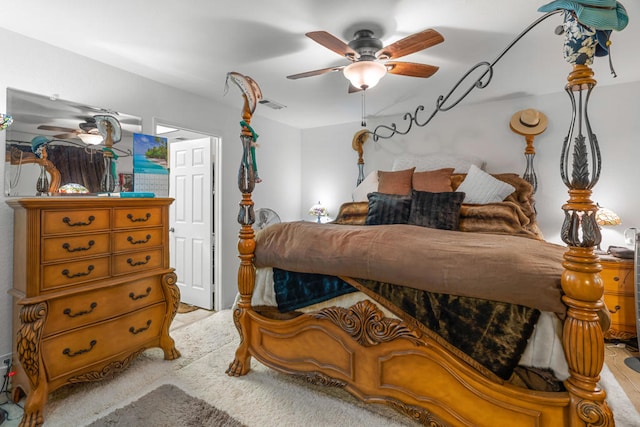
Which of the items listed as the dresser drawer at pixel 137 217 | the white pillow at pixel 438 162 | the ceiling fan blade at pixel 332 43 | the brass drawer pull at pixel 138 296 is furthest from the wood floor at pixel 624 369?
the dresser drawer at pixel 137 217

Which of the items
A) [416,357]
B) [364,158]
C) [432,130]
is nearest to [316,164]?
[364,158]

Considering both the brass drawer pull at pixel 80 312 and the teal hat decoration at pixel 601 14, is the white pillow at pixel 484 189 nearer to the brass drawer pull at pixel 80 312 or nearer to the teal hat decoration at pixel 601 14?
the teal hat decoration at pixel 601 14

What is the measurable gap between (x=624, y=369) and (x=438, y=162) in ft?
7.77

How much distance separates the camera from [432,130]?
12.5 feet

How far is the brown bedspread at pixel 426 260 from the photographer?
3.95 ft

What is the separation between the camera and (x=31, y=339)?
1.67 m

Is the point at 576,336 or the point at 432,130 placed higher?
the point at 432,130

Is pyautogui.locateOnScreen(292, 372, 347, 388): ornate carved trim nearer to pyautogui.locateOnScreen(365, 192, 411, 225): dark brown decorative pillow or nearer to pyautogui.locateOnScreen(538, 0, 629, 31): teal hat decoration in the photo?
pyautogui.locateOnScreen(365, 192, 411, 225): dark brown decorative pillow

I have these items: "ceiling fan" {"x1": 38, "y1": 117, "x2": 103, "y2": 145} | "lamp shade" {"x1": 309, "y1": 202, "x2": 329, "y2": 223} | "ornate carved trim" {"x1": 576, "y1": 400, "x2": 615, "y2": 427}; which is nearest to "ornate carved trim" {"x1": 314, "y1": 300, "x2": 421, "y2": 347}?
"ornate carved trim" {"x1": 576, "y1": 400, "x2": 615, "y2": 427}

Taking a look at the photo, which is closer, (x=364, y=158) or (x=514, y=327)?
(x=514, y=327)

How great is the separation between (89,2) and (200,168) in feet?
6.49

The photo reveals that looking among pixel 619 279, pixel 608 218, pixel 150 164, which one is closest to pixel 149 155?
pixel 150 164

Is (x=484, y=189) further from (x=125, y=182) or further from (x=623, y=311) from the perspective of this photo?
(x=125, y=182)

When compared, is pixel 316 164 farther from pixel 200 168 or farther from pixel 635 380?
pixel 635 380
